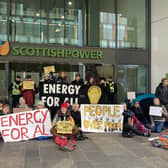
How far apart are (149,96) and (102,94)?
5.68 feet

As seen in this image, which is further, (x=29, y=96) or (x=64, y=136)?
(x=29, y=96)

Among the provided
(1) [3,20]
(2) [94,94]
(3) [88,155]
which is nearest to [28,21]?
(1) [3,20]

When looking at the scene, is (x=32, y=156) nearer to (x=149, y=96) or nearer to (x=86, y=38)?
(x=149, y=96)

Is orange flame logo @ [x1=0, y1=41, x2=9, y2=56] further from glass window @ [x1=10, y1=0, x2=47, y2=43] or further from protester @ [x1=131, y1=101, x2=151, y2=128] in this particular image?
protester @ [x1=131, y1=101, x2=151, y2=128]

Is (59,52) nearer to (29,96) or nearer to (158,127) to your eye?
(29,96)

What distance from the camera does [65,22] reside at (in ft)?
37.6

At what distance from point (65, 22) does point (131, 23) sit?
3.35 metres

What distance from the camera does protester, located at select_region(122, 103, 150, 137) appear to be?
728cm

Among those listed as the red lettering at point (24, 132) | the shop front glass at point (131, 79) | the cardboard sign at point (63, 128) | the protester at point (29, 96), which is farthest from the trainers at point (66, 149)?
the shop front glass at point (131, 79)

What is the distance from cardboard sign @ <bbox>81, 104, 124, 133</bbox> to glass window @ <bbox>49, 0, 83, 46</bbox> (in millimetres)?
4443

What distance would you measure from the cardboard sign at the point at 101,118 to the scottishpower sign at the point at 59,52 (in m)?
3.79

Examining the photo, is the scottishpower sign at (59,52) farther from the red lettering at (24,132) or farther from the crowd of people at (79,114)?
the red lettering at (24,132)

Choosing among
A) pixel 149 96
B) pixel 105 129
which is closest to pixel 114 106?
pixel 105 129

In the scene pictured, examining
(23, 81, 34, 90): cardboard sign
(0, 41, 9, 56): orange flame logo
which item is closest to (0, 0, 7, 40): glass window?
(0, 41, 9, 56): orange flame logo
